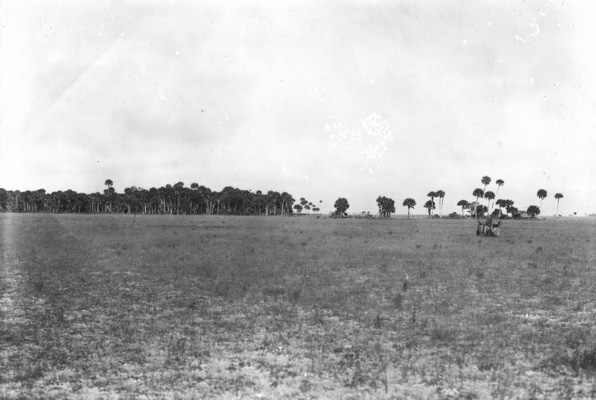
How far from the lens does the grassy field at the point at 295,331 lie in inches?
304

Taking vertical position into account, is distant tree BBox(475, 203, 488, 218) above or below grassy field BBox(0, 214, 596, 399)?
above

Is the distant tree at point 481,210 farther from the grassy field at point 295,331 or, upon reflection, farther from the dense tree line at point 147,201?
the grassy field at point 295,331

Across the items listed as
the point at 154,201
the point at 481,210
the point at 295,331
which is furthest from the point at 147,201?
the point at 295,331

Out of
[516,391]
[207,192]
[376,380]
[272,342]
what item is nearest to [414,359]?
[376,380]

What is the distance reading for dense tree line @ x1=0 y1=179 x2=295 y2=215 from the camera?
573 ft

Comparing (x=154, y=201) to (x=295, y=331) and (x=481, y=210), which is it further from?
(x=295, y=331)

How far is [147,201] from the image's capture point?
576 feet

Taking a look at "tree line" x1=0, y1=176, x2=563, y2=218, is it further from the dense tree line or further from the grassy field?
the grassy field

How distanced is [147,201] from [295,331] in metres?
175

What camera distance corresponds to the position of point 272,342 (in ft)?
34.0

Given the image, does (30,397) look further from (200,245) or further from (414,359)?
(200,245)

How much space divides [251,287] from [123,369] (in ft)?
29.4

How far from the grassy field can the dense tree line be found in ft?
518

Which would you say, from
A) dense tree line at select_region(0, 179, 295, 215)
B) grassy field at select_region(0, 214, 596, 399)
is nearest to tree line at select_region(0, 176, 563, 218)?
dense tree line at select_region(0, 179, 295, 215)
